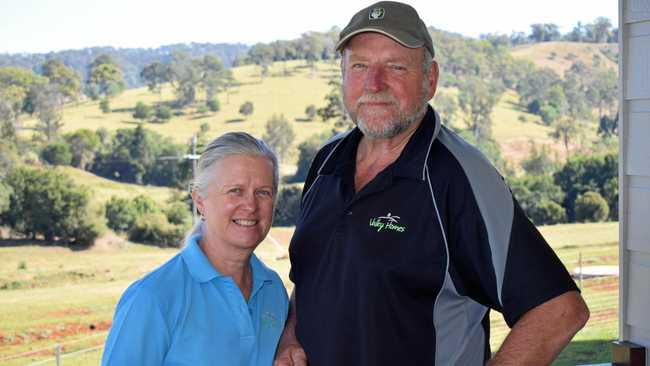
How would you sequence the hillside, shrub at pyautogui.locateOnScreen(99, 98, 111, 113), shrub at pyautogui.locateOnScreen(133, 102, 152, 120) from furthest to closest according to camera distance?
the hillside → shrub at pyautogui.locateOnScreen(133, 102, 152, 120) → shrub at pyautogui.locateOnScreen(99, 98, 111, 113)

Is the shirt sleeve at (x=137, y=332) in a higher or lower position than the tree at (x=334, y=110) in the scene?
higher

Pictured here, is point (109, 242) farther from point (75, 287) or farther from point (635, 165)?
point (635, 165)

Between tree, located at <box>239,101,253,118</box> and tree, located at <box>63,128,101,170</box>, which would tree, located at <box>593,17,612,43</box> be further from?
tree, located at <box>63,128,101,170</box>

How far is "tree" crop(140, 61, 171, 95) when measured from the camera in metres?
16.5

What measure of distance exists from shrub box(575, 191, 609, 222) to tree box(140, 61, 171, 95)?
8.01 meters

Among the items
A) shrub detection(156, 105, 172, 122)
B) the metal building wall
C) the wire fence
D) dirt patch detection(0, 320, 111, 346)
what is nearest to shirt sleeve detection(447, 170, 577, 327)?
the metal building wall

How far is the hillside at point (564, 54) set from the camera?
19281 mm

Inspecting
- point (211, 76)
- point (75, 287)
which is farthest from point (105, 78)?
point (75, 287)

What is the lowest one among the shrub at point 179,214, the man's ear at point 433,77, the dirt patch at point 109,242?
the dirt patch at point 109,242

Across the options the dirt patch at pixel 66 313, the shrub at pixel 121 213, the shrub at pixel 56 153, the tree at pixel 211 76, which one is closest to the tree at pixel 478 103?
the tree at pixel 211 76

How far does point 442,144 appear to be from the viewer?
1551 millimetres

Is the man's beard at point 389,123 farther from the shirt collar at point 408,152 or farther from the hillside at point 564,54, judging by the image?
the hillside at point 564,54

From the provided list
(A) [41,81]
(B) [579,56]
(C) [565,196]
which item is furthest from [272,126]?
(B) [579,56]

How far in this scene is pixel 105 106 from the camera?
15.7m
